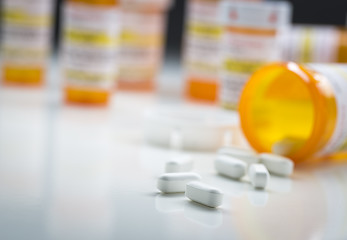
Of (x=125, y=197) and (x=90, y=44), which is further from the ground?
(x=90, y=44)

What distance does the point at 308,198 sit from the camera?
0.78 m

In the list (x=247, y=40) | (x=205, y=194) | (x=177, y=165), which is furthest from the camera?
(x=247, y=40)

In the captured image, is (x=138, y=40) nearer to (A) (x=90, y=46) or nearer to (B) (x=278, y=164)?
(A) (x=90, y=46)

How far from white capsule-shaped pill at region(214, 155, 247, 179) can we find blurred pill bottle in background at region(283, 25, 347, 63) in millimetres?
848

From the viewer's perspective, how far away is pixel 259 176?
0.79 m

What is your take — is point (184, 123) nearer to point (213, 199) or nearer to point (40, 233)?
point (213, 199)

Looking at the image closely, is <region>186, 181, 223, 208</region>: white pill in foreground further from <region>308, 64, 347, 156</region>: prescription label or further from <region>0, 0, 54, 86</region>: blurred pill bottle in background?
<region>0, 0, 54, 86</region>: blurred pill bottle in background

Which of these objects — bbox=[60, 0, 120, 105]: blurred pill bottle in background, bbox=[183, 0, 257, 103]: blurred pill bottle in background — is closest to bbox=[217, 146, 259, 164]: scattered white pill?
bbox=[60, 0, 120, 105]: blurred pill bottle in background

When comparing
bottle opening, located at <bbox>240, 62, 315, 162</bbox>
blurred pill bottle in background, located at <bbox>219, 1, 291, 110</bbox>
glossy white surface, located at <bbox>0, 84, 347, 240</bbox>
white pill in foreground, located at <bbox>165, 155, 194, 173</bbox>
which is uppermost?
blurred pill bottle in background, located at <bbox>219, 1, 291, 110</bbox>

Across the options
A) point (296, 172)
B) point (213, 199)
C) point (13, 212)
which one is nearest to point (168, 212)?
point (213, 199)

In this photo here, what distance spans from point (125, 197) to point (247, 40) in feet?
1.74

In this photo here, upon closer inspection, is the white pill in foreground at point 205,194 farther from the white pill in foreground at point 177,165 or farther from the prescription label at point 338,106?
the prescription label at point 338,106

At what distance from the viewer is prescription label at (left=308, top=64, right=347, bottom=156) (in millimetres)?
894

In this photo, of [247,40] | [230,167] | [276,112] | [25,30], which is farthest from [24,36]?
[230,167]
